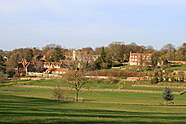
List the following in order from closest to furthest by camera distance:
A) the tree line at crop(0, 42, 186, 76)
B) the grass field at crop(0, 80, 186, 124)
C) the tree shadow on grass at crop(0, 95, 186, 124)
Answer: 1. the tree shadow on grass at crop(0, 95, 186, 124)
2. the grass field at crop(0, 80, 186, 124)
3. the tree line at crop(0, 42, 186, 76)

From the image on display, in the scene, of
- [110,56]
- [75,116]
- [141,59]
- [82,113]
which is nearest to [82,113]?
[82,113]

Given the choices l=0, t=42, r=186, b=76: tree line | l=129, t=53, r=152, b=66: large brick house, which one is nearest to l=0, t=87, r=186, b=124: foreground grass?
l=0, t=42, r=186, b=76: tree line

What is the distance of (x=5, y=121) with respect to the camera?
52.8 ft

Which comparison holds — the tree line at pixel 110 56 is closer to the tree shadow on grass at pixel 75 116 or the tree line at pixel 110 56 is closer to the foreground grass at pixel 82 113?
the foreground grass at pixel 82 113

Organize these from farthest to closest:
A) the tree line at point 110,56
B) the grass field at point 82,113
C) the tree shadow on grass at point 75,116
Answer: the tree line at point 110,56 → the grass field at point 82,113 → the tree shadow on grass at point 75,116

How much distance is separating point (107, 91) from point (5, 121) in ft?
184

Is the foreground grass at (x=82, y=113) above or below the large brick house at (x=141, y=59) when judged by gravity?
below

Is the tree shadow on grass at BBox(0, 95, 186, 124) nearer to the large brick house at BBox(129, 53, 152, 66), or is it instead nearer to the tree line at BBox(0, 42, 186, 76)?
the tree line at BBox(0, 42, 186, 76)

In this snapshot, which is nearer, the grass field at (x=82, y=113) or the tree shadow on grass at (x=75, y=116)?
the tree shadow on grass at (x=75, y=116)

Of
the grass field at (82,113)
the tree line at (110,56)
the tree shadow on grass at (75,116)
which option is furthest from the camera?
the tree line at (110,56)

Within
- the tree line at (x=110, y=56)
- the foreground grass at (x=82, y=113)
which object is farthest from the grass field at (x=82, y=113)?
the tree line at (x=110, y=56)

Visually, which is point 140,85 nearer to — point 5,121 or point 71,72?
point 71,72

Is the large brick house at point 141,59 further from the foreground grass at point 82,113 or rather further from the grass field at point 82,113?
the foreground grass at point 82,113

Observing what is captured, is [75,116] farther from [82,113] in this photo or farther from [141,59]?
[141,59]
